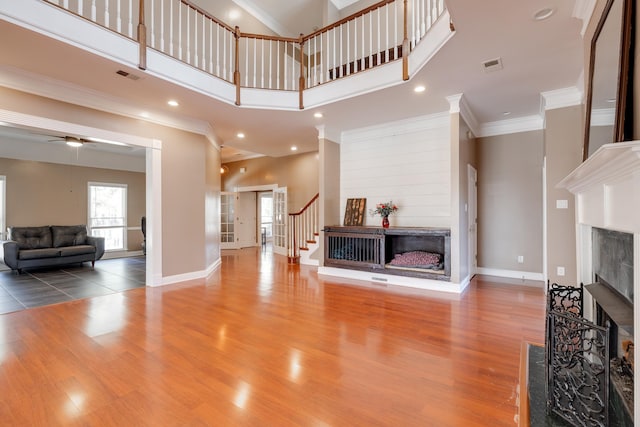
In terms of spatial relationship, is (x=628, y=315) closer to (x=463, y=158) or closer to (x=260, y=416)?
(x=260, y=416)

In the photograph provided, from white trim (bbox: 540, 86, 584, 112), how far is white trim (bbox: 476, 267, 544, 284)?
273 cm

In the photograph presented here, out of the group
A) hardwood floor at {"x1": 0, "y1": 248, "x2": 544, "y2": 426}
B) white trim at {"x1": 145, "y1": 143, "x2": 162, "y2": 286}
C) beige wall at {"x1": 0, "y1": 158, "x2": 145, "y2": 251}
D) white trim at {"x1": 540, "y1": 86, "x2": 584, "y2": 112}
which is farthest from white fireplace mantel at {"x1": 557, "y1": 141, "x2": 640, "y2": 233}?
beige wall at {"x1": 0, "y1": 158, "x2": 145, "y2": 251}

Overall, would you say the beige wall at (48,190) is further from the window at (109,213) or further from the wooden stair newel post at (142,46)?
the wooden stair newel post at (142,46)

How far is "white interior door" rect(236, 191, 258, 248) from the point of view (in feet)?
31.2

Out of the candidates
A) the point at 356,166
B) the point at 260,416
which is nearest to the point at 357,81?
the point at 356,166

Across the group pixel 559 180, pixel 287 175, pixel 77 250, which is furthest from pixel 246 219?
pixel 559 180

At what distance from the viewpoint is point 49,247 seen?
20.7 feet

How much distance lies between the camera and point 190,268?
518 centimetres

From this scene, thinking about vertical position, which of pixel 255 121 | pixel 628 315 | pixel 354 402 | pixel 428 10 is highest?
pixel 428 10

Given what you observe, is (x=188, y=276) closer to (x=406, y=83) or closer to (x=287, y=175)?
(x=287, y=175)

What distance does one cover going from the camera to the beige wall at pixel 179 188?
4.49 metres

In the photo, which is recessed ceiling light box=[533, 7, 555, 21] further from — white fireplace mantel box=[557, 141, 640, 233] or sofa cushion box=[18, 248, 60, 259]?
sofa cushion box=[18, 248, 60, 259]

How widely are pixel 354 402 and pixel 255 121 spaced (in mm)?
4600

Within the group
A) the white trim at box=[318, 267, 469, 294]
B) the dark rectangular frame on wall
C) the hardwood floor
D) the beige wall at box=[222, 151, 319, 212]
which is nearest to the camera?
the dark rectangular frame on wall
